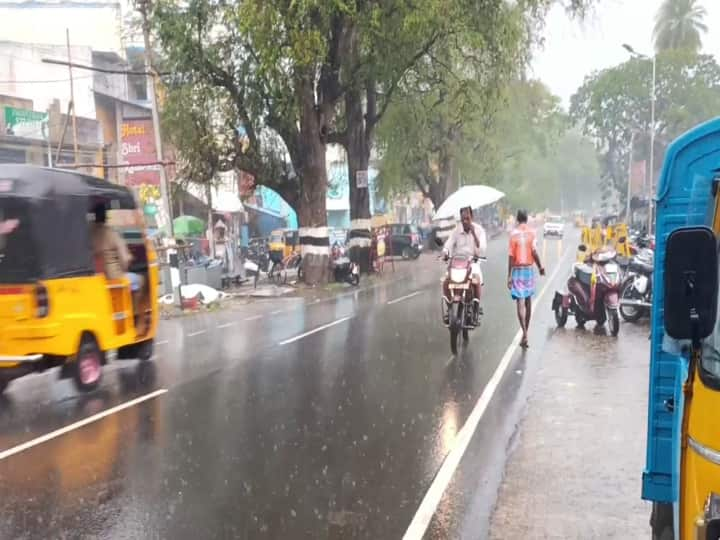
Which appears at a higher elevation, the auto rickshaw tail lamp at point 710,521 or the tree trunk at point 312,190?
the tree trunk at point 312,190

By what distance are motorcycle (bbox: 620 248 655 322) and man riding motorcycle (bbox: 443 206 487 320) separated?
3866 mm

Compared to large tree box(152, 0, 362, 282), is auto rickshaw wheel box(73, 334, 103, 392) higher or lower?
lower

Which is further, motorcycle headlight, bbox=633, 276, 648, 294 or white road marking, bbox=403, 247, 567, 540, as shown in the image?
motorcycle headlight, bbox=633, 276, 648, 294

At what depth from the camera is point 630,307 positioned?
13922mm

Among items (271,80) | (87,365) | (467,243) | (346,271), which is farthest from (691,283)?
(346,271)

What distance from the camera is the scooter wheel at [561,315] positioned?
13.1 meters

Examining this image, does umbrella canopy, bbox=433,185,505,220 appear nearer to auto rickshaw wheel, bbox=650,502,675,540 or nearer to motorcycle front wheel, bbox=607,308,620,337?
motorcycle front wheel, bbox=607,308,620,337

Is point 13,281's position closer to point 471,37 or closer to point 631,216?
point 471,37

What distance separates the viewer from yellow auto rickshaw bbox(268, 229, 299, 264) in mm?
29031

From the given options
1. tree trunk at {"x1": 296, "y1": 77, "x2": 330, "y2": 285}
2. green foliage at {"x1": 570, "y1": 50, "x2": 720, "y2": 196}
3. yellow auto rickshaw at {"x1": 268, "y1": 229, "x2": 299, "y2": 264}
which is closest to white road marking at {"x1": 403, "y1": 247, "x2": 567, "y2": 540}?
tree trunk at {"x1": 296, "y1": 77, "x2": 330, "y2": 285}

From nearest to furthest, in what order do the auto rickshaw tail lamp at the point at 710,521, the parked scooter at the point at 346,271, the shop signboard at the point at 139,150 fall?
the auto rickshaw tail lamp at the point at 710,521
the parked scooter at the point at 346,271
the shop signboard at the point at 139,150

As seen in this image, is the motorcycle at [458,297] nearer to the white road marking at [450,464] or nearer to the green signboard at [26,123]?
the white road marking at [450,464]

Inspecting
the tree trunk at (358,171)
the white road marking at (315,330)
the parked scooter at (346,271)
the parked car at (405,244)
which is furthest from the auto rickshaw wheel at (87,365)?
the parked car at (405,244)

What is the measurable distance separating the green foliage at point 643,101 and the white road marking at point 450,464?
140ft
